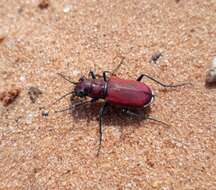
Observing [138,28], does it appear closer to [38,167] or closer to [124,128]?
[124,128]

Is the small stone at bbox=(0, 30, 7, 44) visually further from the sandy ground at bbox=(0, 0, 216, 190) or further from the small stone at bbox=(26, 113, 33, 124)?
the small stone at bbox=(26, 113, 33, 124)

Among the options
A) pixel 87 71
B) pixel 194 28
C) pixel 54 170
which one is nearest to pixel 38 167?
pixel 54 170

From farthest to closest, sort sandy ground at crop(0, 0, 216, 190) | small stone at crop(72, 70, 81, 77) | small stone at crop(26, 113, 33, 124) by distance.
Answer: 1. small stone at crop(72, 70, 81, 77)
2. small stone at crop(26, 113, 33, 124)
3. sandy ground at crop(0, 0, 216, 190)

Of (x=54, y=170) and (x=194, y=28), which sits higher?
(x=194, y=28)

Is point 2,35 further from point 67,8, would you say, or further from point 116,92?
point 116,92

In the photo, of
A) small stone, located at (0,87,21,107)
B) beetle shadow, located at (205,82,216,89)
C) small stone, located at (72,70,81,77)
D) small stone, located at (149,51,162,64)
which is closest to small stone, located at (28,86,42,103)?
small stone, located at (0,87,21,107)

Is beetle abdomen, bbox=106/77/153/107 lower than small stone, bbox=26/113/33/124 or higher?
higher
